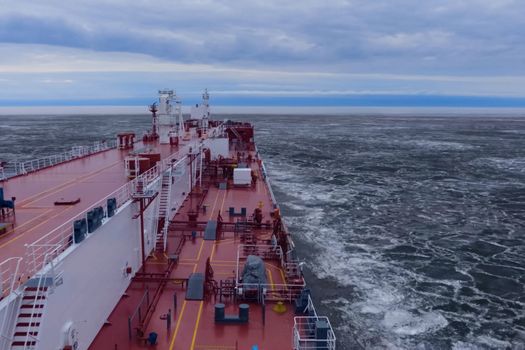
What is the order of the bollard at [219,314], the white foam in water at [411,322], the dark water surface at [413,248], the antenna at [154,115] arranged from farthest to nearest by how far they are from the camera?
the antenna at [154,115] < the dark water surface at [413,248] < the white foam in water at [411,322] < the bollard at [219,314]

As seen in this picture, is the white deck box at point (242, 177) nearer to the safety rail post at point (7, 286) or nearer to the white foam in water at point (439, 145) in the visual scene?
the safety rail post at point (7, 286)

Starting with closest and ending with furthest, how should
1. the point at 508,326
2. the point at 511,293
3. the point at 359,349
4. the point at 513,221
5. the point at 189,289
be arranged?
the point at 189,289 < the point at 359,349 < the point at 508,326 < the point at 511,293 < the point at 513,221

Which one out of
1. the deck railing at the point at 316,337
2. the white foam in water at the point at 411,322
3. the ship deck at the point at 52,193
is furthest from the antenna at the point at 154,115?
the deck railing at the point at 316,337

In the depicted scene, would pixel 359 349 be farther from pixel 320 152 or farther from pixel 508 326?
pixel 320 152

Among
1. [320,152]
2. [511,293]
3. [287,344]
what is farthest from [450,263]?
[320,152]

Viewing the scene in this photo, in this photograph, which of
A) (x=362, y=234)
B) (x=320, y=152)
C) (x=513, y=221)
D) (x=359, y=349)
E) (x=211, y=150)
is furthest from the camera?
(x=320, y=152)

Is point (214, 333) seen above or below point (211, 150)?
below
